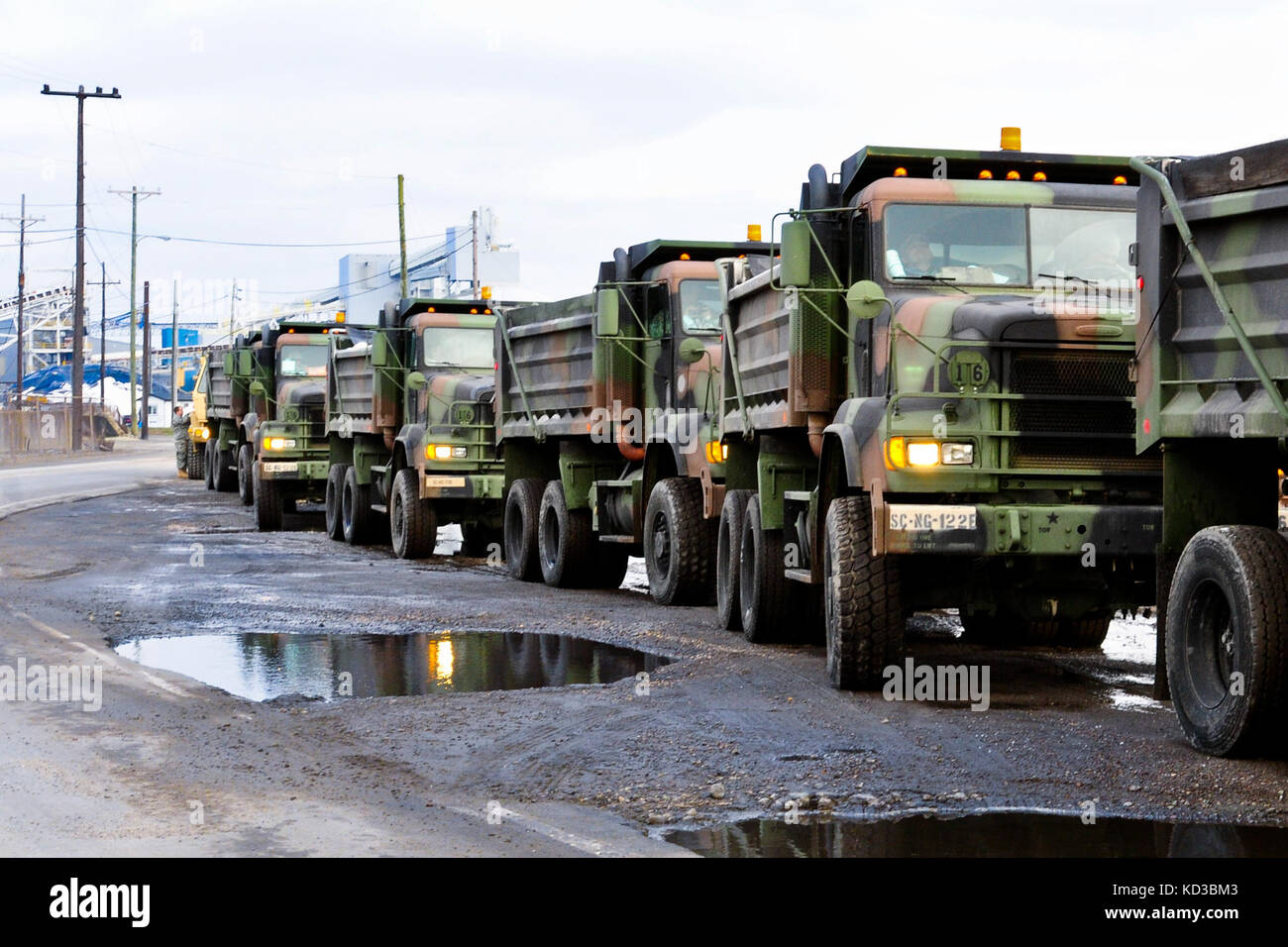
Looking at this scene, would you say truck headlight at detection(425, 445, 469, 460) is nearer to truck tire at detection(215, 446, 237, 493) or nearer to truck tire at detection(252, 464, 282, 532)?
truck tire at detection(252, 464, 282, 532)

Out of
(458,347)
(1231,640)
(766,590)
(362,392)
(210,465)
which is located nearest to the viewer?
(1231,640)

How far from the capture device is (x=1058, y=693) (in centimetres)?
969

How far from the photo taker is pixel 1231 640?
7562 mm

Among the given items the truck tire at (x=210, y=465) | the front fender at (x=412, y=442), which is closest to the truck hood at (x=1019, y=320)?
the front fender at (x=412, y=442)

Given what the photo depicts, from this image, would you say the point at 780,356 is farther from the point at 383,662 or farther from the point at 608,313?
the point at 608,313

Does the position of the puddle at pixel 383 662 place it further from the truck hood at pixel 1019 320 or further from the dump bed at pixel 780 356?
the truck hood at pixel 1019 320

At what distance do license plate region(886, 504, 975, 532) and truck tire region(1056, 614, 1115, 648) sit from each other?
304cm

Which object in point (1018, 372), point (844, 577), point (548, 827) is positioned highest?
point (1018, 372)

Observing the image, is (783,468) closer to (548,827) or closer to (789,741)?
(789,741)

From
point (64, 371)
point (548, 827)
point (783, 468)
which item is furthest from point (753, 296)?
point (64, 371)

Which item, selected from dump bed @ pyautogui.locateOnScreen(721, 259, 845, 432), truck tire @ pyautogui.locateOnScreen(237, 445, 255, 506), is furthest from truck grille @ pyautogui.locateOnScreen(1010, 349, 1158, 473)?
truck tire @ pyautogui.locateOnScreen(237, 445, 255, 506)

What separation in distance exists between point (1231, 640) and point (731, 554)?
17.6 ft

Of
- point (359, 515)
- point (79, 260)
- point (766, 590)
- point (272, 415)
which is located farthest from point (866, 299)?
point (79, 260)

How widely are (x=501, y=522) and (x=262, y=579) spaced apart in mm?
4058
